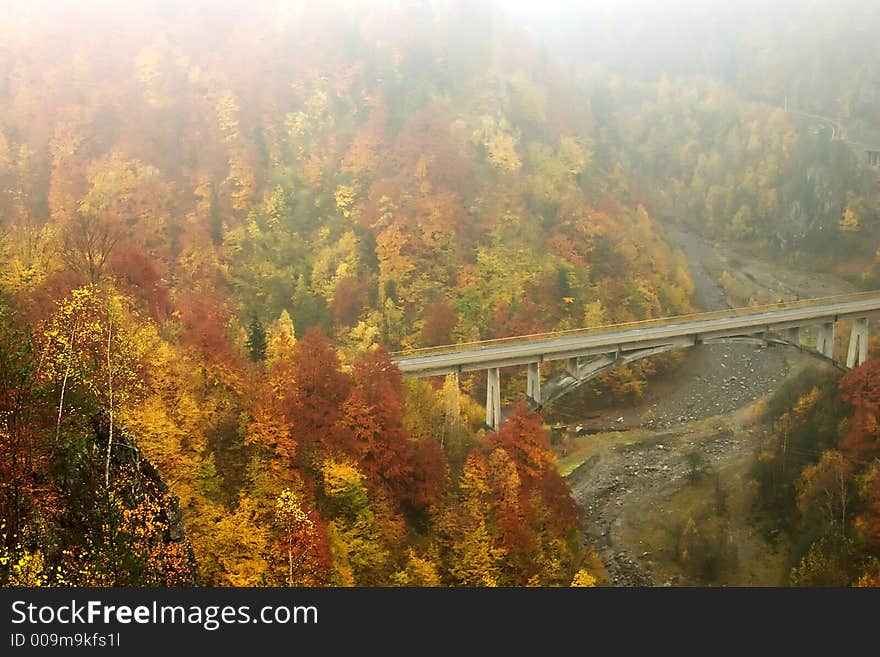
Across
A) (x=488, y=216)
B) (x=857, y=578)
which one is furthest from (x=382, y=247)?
(x=857, y=578)

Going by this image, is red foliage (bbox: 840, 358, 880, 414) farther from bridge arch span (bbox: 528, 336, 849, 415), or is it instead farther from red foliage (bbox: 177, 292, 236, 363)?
red foliage (bbox: 177, 292, 236, 363)

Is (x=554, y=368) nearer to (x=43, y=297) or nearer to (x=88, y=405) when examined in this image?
(x=43, y=297)

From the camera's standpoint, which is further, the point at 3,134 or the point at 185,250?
the point at 3,134

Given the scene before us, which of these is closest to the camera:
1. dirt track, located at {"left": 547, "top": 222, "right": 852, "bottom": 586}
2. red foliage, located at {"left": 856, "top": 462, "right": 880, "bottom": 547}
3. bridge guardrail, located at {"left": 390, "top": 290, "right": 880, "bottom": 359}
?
red foliage, located at {"left": 856, "top": 462, "right": 880, "bottom": 547}

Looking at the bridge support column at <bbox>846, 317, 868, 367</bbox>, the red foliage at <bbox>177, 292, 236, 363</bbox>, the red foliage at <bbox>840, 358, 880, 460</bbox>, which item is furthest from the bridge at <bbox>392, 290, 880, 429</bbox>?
the red foliage at <bbox>177, 292, 236, 363</bbox>

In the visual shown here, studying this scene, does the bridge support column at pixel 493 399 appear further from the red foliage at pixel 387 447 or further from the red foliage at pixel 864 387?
the red foliage at pixel 864 387

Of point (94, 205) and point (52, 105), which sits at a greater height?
point (52, 105)

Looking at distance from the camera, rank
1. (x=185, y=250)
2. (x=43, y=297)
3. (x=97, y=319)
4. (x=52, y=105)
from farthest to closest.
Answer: (x=52, y=105) < (x=185, y=250) < (x=43, y=297) < (x=97, y=319)
